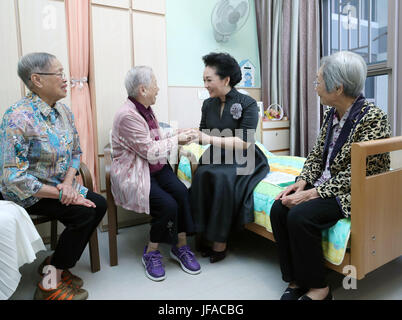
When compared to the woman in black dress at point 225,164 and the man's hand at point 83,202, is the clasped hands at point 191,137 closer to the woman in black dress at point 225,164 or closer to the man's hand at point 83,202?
the woman in black dress at point 225,164

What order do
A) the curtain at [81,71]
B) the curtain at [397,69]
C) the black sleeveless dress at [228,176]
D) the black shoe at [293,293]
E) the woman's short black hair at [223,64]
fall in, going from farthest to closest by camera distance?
the curtain at [397,69], the curtain at [81,71], the woman's short black hair at [223,64], the black sleeveless dress at [228,176], the black shoe at [293,293]

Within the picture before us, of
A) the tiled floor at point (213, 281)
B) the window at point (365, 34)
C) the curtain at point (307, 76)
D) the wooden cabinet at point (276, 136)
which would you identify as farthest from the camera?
the wooden cabinet at point (276, 136)

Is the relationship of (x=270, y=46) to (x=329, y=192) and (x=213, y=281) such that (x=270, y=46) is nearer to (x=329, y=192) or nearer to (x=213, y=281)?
(x=329, y=192)

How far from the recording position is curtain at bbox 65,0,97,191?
250cm

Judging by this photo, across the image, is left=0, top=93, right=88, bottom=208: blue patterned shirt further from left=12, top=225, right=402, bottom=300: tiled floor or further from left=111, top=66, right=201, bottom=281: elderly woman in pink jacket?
left=12, top=225, right=402, bottom=300: tiled floor

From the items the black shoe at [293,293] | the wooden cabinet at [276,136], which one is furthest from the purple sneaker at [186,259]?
the wooden cabinet at [276,136]

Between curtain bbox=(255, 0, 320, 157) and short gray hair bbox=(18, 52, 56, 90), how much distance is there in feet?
9.16

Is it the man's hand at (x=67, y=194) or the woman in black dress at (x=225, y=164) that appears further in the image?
the woman in black dress at (x=225, y=164)

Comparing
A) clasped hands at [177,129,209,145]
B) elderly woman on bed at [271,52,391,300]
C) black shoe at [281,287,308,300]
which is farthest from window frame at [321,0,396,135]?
black shoe at [281,287,308,300]

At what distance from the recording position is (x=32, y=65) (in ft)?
5.43

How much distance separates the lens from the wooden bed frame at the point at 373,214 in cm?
138

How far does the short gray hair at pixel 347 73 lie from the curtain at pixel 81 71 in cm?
190

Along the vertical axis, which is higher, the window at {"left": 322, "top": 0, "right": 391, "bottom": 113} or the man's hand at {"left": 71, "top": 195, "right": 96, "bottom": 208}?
the window at {"left": 322, "top": 0, "right": 391, "bottom": 113}
